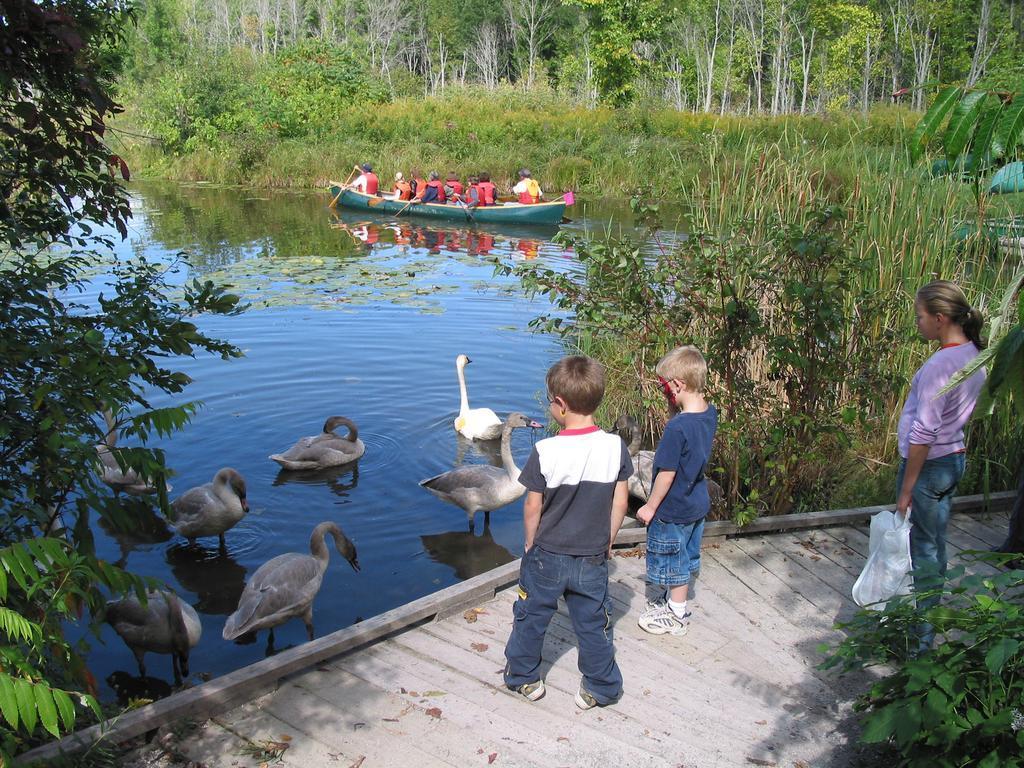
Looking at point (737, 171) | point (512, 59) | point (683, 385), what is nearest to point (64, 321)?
point (683, 385)

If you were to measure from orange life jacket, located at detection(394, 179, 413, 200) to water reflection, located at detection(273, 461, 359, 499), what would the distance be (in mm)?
20080

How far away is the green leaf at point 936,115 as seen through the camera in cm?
222

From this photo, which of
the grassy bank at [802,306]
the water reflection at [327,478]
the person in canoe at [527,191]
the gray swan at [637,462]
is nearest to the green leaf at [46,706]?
the grassy bank at [802,306]

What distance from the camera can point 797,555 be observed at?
19.8 feet

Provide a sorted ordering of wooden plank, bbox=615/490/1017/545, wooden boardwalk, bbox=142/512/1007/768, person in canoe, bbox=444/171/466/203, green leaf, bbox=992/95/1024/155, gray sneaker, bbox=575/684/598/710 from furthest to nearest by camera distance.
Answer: person in canoe, bbox=444/171/466/203, wooden plank, bbox=615/490/1017/545, gray sneaker, bbox=575/684/598/710, wooden boardwalk, bbox=142/512/1007/768, green leaf, bbox=992/95/1024/155

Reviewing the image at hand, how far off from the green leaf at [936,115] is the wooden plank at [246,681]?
3.50 meters

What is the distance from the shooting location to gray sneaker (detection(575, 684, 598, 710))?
4.29 m

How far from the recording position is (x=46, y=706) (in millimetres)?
2361

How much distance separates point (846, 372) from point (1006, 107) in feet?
14.9

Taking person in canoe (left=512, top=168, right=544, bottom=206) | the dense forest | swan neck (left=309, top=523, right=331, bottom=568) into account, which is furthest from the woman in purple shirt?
person in canoe (left=512, top=168, right=544, bottom=206)

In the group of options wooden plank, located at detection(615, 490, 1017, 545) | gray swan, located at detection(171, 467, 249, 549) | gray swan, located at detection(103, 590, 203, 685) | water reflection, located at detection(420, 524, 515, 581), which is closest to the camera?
gray swan, located at detection(103, 590, 203, 685)

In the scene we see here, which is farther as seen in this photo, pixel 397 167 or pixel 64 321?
pixel 397 167

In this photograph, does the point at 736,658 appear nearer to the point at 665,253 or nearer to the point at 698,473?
the point at 698,473

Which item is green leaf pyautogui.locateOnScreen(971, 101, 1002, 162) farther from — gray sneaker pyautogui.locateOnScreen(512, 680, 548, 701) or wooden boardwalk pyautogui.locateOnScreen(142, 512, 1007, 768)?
gray sneaker pyautogui.locateOnScreen(512, 680, 548, 701)
